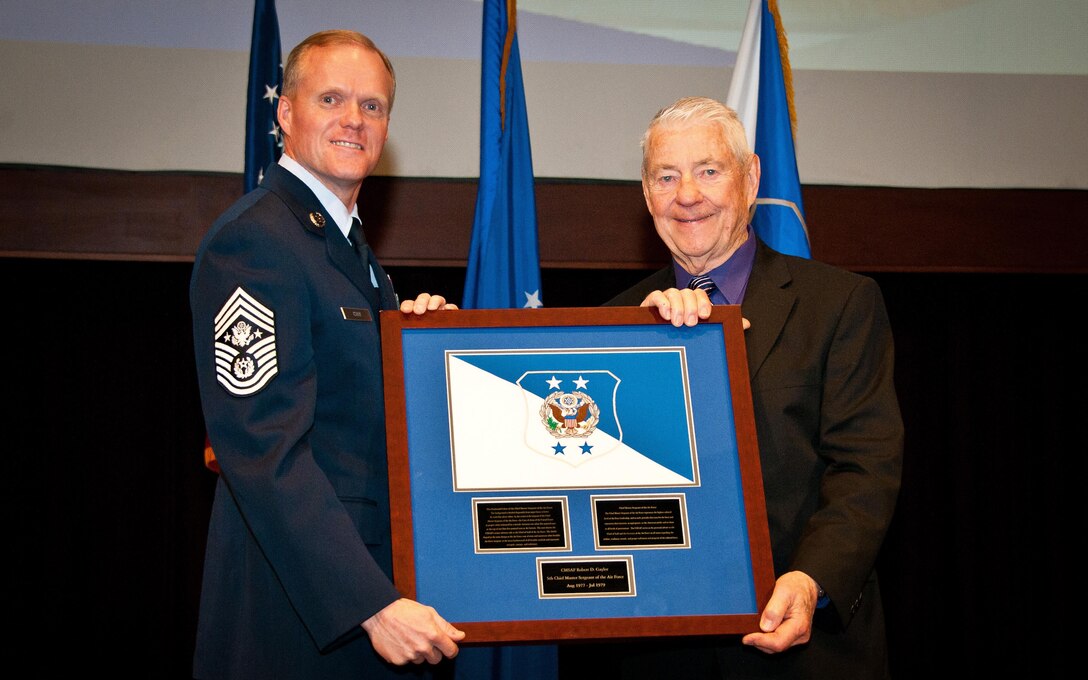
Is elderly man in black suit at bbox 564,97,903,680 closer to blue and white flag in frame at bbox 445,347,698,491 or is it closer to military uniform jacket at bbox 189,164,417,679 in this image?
blue and white flag in frame at bbox 445,347,698,491

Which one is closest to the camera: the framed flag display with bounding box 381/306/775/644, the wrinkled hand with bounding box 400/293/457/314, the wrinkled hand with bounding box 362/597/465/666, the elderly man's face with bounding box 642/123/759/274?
the wrinkled hand with bounding box 362/597/465/666

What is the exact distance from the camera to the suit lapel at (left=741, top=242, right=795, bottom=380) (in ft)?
6.52

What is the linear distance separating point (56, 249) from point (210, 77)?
0.80 meters

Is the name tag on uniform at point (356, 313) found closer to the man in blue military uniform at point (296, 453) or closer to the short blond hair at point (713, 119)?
the man in blue military uniform at point (296, 453)

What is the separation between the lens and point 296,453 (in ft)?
5.71

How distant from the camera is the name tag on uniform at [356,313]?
6.18 feet

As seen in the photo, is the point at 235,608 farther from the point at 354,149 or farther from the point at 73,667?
the point at 73,667

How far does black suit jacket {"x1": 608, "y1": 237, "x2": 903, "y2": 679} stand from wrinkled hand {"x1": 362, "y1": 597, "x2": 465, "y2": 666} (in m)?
0.50

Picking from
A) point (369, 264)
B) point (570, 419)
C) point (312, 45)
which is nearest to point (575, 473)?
point (570, 419)

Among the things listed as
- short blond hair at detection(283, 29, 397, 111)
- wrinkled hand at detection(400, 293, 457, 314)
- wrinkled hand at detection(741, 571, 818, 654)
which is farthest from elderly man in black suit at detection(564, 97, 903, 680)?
short blond hair at detection(283, 29, 397, 111)

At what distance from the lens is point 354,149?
80.4 inches

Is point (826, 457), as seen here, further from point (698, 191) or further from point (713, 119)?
point (713, 119)

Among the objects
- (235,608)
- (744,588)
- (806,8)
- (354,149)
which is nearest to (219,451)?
(235,608)

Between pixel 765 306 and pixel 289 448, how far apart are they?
3.06 feet
